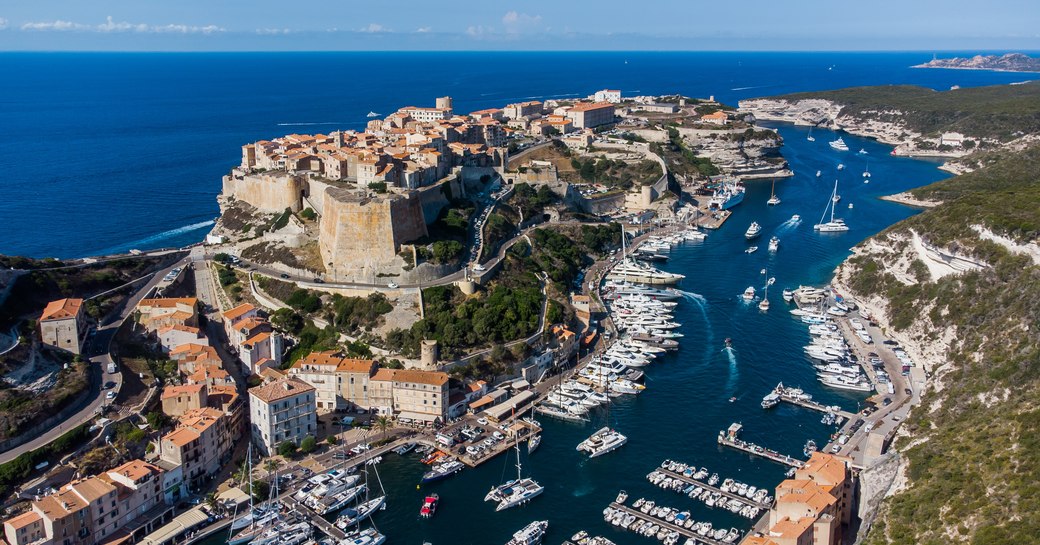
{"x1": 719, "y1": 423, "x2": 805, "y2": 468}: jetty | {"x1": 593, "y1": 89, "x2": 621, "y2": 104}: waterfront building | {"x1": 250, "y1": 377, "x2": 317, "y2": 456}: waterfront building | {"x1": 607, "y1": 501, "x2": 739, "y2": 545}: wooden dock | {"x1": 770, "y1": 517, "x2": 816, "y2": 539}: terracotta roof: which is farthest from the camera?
{"x1": 593, "y1": 89, "x2": 621, "y2": 104}: waterfront building

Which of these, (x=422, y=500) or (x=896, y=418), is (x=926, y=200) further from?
(x=422, y=500)

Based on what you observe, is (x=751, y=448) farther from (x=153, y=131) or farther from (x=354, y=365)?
(x=153, y=131)

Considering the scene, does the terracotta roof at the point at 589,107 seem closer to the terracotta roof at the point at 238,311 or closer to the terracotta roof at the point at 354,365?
the terracotta roof at the point at 238,311

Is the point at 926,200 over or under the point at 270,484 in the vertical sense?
over

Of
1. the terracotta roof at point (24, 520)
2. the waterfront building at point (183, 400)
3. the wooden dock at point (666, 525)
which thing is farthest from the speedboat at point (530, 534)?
the terracotta roof at point (24, 520)

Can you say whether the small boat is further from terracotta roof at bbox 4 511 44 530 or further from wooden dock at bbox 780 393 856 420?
wooden dock at bbox 780 393 856 420

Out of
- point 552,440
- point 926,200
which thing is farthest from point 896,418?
point 926,200

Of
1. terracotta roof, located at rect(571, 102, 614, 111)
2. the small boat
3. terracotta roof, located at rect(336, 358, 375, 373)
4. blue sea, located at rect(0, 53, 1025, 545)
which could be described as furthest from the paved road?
terracotta roof, located at rect(571, 102, 614, 111)
